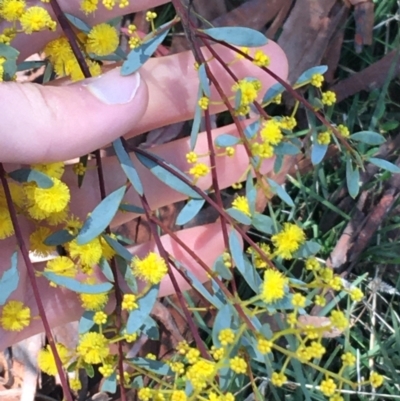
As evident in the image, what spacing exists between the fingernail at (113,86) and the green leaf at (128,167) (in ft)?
0.20

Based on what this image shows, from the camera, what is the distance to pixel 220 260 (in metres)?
0.69

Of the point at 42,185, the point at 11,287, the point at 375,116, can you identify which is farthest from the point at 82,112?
the point at 375,116

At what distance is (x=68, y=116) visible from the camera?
2.37 feet

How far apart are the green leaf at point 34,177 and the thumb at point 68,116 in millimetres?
58

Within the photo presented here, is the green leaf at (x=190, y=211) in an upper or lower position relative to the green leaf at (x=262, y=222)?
upper

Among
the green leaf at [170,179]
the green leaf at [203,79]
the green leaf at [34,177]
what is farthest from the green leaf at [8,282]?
the green leaf at [203,79]

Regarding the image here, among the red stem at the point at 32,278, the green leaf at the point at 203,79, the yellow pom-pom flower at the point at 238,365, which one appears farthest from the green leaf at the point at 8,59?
the yellow pom-pom flower at the point at 238,365

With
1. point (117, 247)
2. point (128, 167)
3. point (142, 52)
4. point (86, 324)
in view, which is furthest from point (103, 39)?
point (86, 324)

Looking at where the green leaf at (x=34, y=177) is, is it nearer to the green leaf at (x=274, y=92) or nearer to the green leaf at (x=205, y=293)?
the green leaf at (x=205, y=293)

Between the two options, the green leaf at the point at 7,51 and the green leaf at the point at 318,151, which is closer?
the green leaf at the point at 7,51

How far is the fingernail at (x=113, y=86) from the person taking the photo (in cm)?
71

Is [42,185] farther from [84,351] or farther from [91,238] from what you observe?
[84,351]

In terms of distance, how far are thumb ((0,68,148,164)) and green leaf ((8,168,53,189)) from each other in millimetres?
58

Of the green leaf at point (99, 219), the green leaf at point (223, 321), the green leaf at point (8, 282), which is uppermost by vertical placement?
the green leaf at point (99, 219)
